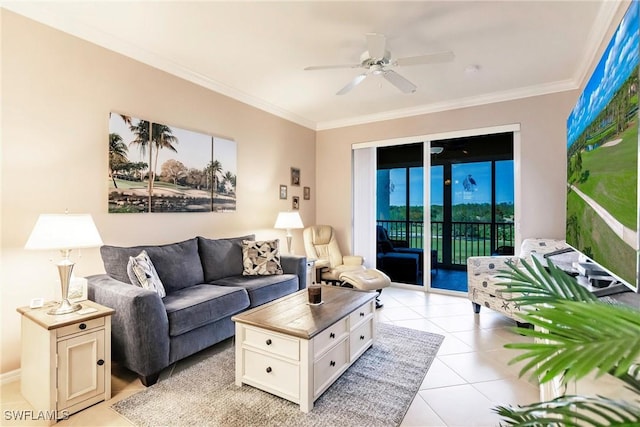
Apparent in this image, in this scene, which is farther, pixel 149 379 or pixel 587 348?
pixel 149 379

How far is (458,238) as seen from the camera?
4828mm

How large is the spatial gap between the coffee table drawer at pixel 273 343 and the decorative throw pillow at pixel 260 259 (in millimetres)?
1364

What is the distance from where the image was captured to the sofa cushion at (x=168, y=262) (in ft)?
8.32

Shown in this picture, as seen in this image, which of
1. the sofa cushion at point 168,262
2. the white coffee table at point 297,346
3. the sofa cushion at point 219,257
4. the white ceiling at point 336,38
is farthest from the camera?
the sofa cushion at point 219,257

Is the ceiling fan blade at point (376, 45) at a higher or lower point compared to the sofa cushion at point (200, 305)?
higher

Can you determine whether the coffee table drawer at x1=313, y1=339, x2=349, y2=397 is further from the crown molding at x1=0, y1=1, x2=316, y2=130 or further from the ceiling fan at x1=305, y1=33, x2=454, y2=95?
the crown molding at x1=0, y1=1, x2=316, y2=130

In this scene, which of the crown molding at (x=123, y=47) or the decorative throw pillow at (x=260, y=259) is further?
the decorative throw pillow at (x=260, y=259)

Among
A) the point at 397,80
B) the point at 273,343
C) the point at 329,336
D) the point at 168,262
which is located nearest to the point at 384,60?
the point at 397,80

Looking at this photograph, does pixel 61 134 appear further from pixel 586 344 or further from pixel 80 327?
pixel 586 344

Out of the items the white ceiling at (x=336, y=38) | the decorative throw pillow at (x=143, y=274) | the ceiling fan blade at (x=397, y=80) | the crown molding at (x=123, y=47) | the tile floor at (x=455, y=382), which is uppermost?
the white ceiling at (x=336, y=38)

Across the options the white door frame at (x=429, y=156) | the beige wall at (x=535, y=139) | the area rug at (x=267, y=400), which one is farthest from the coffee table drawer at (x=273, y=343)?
the beige wall at (x=535, y=139)

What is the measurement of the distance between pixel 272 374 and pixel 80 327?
1.21m

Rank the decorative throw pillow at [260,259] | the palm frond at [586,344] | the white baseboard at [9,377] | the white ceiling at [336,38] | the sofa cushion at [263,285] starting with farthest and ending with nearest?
the decorative throw pillow at [260,259], the sofa cushion at [263,285], the white ceiling at [336,38], the white baseboard at [9,377], the palm frond at [586,344]

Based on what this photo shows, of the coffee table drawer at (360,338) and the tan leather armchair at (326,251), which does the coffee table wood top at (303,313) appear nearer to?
the coffee table drawer at (360,338)
